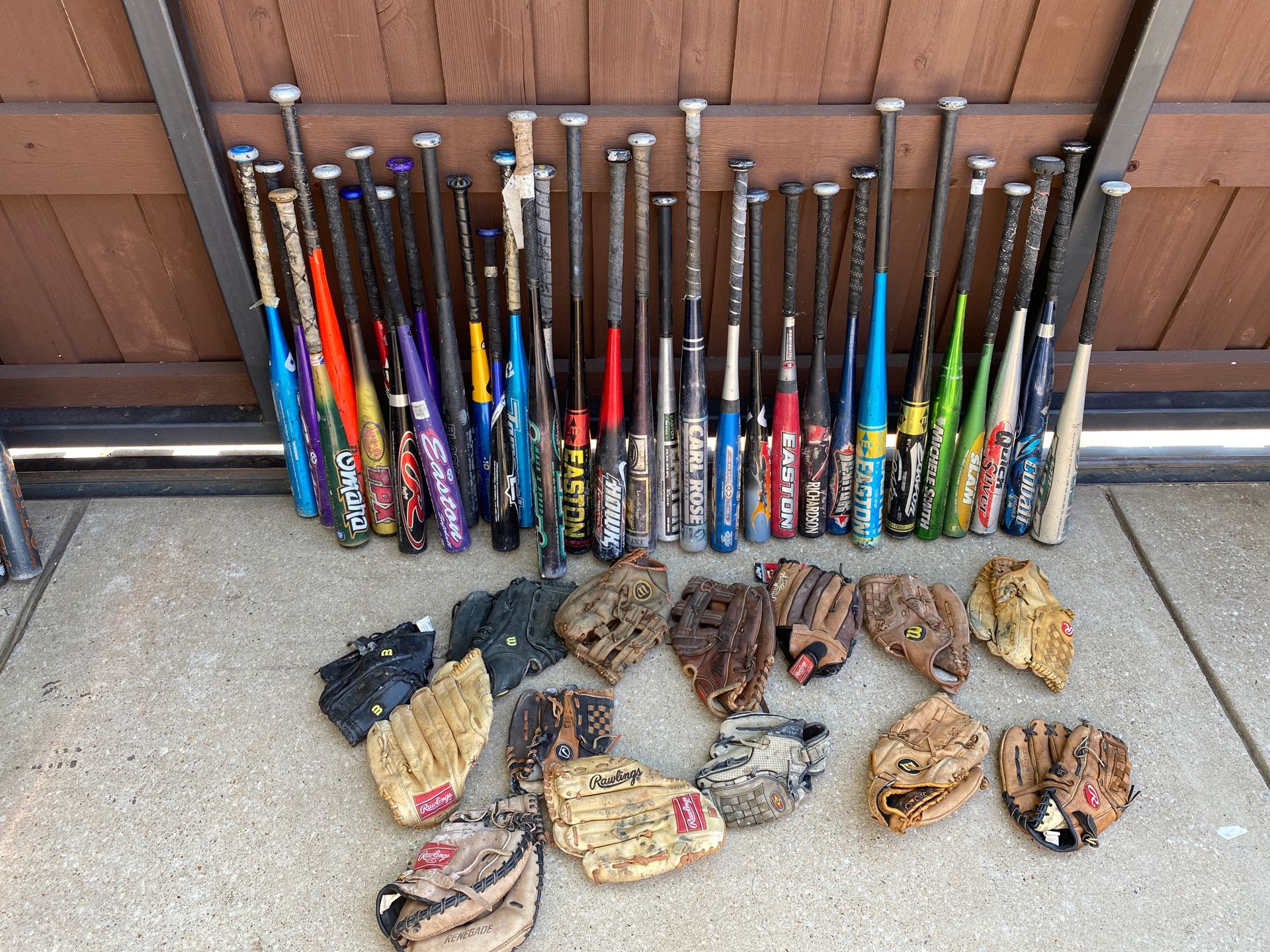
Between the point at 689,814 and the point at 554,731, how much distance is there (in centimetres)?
48

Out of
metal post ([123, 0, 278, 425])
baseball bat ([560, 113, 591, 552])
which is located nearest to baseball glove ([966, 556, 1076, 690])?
baseball bat ([560, 113, 591, 552])

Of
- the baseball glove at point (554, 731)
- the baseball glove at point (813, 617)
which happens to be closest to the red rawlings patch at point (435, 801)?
the baseball glove at point (554, 731)

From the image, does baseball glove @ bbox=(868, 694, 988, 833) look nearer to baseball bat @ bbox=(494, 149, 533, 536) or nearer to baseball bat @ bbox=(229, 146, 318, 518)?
baseball bat @ bbox=(494, 149, 533, 536)

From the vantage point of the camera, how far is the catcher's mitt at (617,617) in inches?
115

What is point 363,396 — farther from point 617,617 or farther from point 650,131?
point 650,131

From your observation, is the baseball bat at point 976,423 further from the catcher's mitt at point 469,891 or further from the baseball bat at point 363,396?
the baseball bat at point 363,396

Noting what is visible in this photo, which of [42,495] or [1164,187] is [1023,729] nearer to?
[1164,187]

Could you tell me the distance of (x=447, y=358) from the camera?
10.1 ft

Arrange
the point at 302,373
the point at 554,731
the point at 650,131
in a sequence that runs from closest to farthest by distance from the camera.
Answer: the point at 554,731 → the point at 650,131 → the point at 302,373

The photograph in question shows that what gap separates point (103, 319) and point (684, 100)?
2.21 meters

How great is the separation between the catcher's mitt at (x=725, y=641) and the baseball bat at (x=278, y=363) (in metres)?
1.43

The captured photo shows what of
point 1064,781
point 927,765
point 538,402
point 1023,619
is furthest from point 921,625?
point 538,402

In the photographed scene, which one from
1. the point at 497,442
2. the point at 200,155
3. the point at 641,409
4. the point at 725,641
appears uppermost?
the point at 200,155

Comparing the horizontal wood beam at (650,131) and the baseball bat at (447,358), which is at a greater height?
the horizontal wood beam at (650,131)
